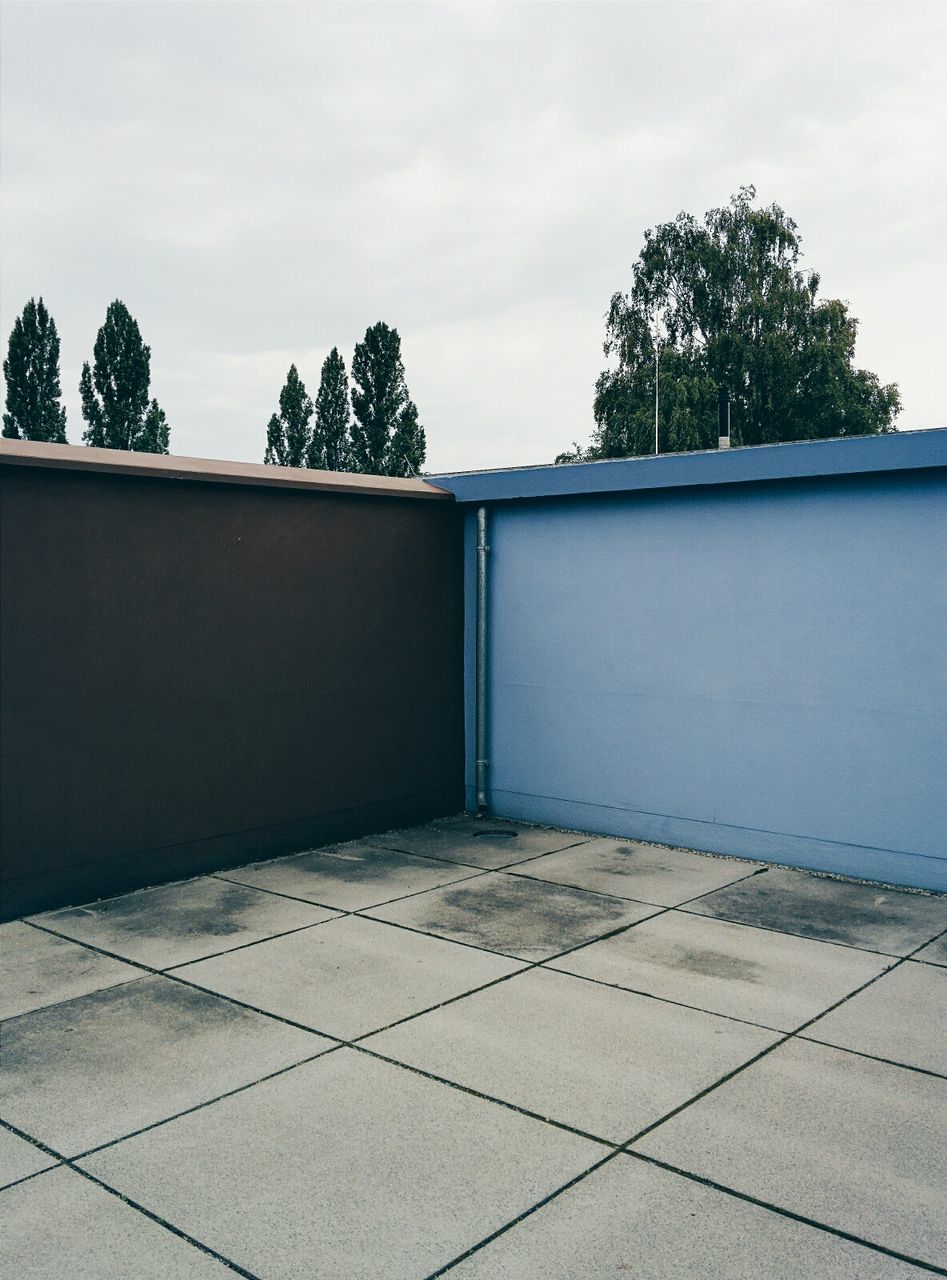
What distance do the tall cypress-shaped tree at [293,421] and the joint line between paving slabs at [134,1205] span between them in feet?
195

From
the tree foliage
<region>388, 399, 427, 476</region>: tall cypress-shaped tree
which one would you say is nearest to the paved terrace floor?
the tree foliage

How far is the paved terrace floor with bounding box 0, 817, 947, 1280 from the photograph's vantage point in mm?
2789

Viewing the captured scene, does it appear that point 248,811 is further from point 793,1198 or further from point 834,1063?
point 793,1198

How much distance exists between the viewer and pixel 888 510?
6082 mm

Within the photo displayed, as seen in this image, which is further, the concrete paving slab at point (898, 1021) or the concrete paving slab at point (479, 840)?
the concrete paving slab at point (479, 840)

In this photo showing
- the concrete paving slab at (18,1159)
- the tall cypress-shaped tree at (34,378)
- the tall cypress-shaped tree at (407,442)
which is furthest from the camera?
the tall cypress-shaped tree at (407,442)

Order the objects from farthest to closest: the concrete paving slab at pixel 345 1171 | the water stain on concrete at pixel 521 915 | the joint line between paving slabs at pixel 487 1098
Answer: the water stain on concrete at pixel 521 915, the joint line between paving slabs at pixel 487 1098, the concrete paving slab at pixel 345 1171

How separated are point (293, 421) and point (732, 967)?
2363 inches

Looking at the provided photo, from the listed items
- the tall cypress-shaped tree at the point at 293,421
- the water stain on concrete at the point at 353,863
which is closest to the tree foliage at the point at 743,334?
the tall cypress-shaped tree at the point at 293,421

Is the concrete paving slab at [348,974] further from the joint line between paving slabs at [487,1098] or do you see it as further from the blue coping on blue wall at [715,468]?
the blue coping on blue wall at [715,468]

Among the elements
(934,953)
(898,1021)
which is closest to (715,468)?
(934,953)

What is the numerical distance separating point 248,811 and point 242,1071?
2.97 m

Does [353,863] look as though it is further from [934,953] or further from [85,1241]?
[85,1241]

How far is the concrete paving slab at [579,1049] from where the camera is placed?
3.55 m
